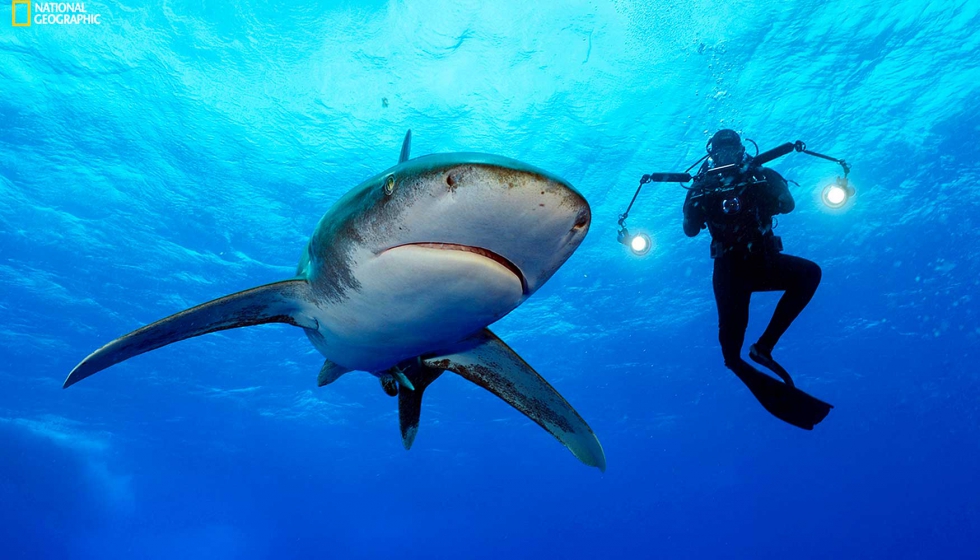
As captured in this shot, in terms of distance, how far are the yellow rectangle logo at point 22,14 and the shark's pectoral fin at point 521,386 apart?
12.2 m

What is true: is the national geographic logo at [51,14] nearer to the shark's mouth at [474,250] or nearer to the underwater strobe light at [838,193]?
the shark's mouth at [474,250]

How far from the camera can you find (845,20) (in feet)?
38.1

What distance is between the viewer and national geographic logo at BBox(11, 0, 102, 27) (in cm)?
992

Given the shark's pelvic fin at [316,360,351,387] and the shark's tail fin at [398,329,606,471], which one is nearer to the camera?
the shark's tail fin at [398,329,606,471]

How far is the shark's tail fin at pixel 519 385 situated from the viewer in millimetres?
3900

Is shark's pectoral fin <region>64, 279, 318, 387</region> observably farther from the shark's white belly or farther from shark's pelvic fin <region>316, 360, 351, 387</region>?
shark's pelvic fin <region>316, 360, 351, 387</region>

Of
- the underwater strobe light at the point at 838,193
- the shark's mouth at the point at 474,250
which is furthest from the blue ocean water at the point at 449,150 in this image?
the shark's mouth at the point at 474,250

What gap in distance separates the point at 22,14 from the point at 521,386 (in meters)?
13.2

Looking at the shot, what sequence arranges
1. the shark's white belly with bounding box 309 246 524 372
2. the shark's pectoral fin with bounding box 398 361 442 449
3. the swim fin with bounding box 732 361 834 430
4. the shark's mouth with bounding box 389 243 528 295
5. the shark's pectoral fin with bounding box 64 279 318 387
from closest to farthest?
the shark's mouth with bounding box 389 243 528 295
the shark's white belly with bounding box 309 246 524 372
the shark's pectoral fin with bounding box 64 279 318 387
the shark's pectoral fin with bounding box 398 361 442 449
the swim fin with bounding box 732 361 834 430

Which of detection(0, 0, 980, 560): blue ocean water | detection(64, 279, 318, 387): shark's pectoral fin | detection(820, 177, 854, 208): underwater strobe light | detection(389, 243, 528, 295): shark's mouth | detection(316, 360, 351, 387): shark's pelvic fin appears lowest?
detection(389, 243, 528, 295): shark's mouth

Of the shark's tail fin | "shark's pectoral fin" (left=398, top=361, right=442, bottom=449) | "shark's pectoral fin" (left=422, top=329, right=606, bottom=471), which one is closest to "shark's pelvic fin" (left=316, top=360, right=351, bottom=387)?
"shark's pectoral fin" (left=398, top=361, right=442, bottom=449)

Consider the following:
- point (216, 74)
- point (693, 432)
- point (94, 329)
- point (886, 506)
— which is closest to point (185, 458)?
point (94, 329)

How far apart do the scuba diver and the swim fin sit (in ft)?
0.27

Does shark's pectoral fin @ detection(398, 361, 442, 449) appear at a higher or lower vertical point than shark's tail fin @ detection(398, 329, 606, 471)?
higher
